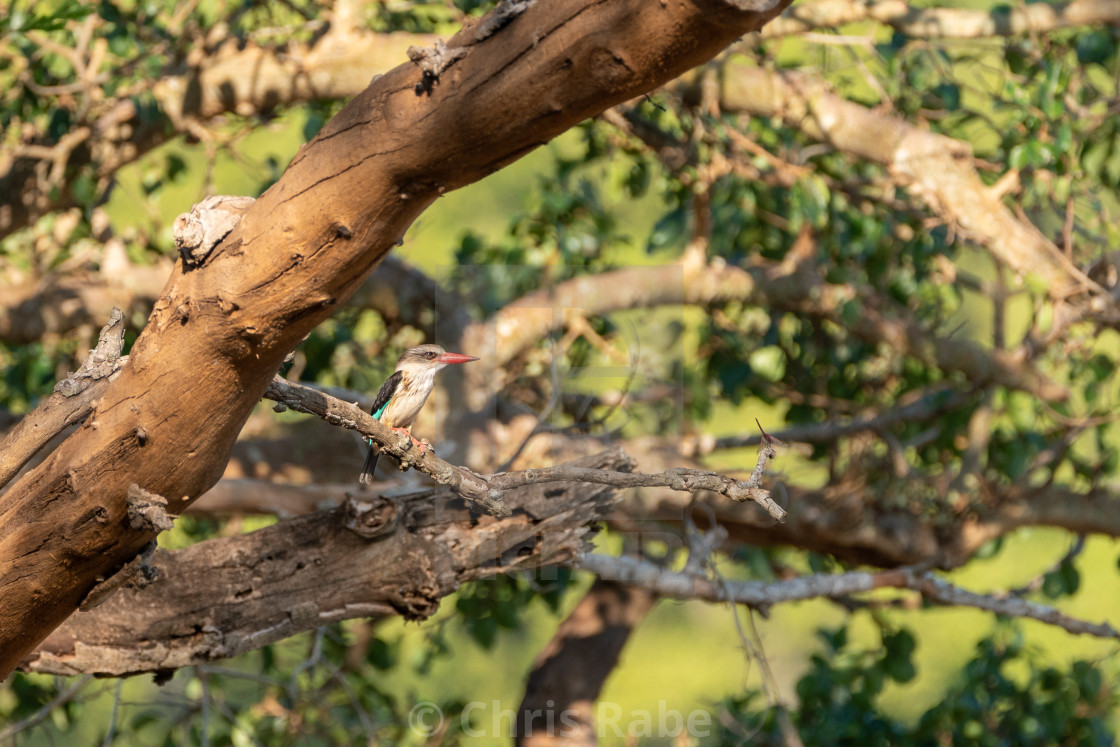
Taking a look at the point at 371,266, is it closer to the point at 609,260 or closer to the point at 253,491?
the point at 253,491

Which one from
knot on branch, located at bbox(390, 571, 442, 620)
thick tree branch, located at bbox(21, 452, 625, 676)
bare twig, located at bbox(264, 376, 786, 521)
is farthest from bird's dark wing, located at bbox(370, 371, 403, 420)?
bare twig, located at bbox(264, 376, 786, 521)

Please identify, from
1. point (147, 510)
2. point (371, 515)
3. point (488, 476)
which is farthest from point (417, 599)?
point (147, 510)

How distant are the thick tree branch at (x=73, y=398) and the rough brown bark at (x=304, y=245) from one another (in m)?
0.06

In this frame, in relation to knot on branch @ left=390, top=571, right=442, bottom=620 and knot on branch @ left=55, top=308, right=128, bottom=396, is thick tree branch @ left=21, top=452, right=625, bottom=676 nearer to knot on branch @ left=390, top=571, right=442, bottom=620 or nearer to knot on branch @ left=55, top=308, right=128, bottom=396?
knot on branch @ left=390, top=571, right=442, bottom=620

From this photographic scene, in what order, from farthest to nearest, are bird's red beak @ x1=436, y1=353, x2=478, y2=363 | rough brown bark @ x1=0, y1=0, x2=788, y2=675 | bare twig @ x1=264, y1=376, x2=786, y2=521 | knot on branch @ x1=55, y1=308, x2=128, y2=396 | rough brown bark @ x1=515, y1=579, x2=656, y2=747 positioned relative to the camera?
rough brown bark @ x1=515, y1=579, x2=656, y2=747, bird's red beak @ x1=436, y1=353, x2=478, y2=363, knot on branch @ x1=55, y1=308, x2=128, y2=396, bare twig @ x1=264, y1=376, x2=786, y2=521, rough brown bark @ x1=0, y1=0, x2=788, y2=675

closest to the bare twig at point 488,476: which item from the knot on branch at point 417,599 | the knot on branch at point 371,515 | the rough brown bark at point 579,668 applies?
the knot on branch at point 371,515

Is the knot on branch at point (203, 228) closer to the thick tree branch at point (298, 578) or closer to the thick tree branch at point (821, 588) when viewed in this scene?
the thick tree branch at point (298, 578)

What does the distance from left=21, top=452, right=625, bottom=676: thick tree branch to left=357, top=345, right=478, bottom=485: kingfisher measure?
0.24 meters

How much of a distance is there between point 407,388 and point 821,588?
6.16ft

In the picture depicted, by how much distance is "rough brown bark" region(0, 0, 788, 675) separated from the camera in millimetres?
1410

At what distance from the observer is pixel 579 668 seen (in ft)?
17.6

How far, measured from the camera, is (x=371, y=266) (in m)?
1.67

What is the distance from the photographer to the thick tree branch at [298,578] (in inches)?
96.7

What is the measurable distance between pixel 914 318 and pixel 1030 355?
61cm
